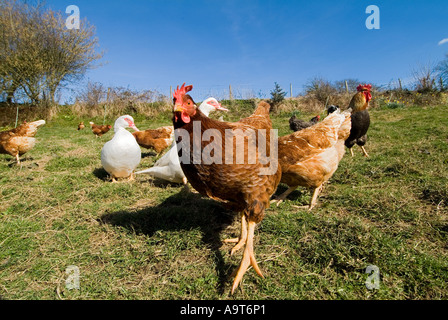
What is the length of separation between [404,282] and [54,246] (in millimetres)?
3150

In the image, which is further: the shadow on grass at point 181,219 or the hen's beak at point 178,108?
the shadow on grass at point 181,219

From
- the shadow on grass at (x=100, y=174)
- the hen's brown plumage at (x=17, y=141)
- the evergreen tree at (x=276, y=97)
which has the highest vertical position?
the evergreen tree at (x=276, y=97)

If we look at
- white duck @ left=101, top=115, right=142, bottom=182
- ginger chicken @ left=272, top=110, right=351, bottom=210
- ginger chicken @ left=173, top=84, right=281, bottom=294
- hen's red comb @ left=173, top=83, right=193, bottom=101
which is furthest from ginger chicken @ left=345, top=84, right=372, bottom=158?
white duck @ left=101, top=115, right=142, bottom=182

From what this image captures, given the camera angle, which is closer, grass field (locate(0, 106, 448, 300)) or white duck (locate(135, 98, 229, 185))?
grass field (locate(0, 106, 448, 300))

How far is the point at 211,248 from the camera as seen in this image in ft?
7.56

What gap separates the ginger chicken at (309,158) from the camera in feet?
10.2

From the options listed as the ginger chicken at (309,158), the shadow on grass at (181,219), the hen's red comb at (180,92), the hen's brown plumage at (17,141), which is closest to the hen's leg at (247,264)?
the shadow on grass at (181,219)

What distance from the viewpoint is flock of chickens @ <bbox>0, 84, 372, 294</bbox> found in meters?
1.97

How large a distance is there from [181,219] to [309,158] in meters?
1.93

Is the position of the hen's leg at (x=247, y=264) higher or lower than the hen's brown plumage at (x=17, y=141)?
lower

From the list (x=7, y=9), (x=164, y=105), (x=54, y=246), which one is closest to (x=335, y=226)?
(x=54, y=246)

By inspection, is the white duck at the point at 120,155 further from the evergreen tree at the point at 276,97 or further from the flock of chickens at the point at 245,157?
the evergreen tree at the point at 276,97

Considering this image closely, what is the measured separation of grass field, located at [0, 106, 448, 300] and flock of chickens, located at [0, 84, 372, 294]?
0.93 ft

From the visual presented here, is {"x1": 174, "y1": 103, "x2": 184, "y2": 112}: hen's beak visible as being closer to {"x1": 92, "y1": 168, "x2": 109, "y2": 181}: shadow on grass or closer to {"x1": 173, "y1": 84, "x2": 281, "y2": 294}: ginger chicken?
{"x1": 173, "y1": 84, "x2": 281, "y2": 294}: ginger chicken
